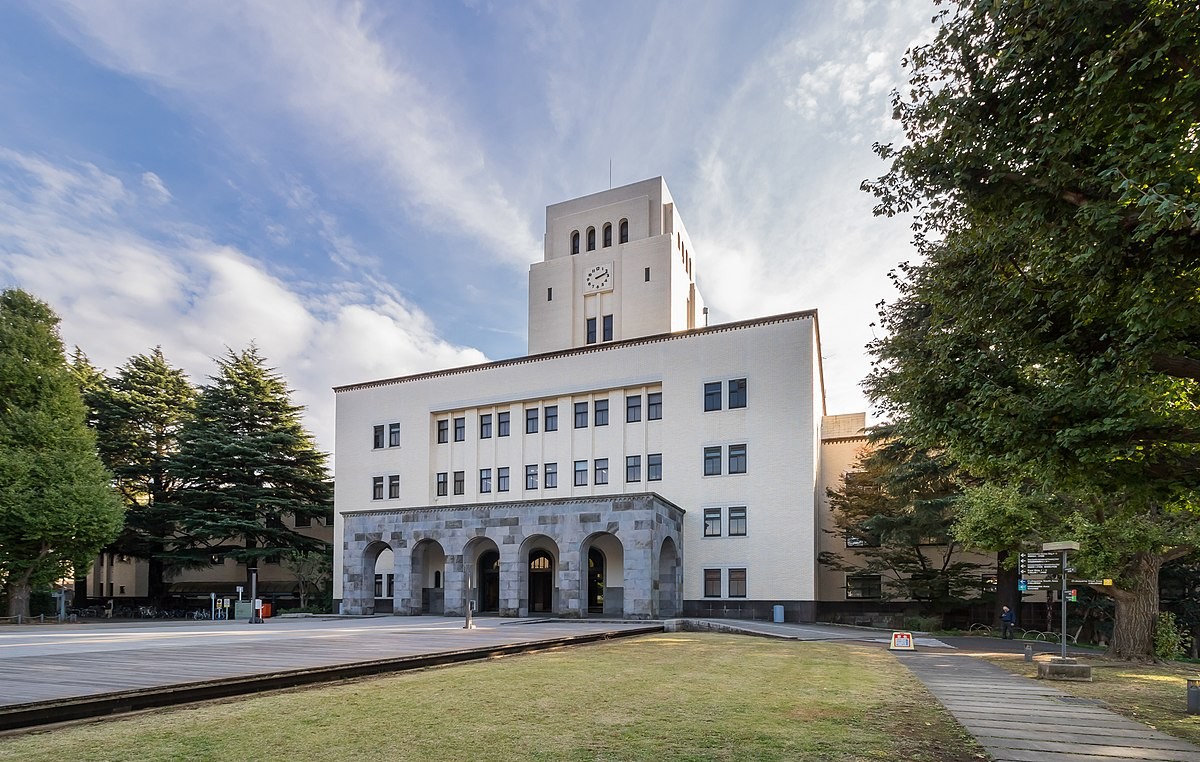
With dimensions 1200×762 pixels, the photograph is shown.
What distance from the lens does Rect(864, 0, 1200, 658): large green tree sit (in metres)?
7.68

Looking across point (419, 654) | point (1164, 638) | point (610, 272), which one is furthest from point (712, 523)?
point (419, 654)

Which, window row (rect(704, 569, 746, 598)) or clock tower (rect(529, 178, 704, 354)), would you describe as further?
clock tower (rect(529, 178, 704, 354))

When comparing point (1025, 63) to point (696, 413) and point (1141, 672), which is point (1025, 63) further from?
point (696, 413)

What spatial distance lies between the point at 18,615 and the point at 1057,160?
42.5 metres

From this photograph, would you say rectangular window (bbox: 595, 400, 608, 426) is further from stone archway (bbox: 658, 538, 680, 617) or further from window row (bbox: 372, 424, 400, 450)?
window row (bbox: 372, 424, 400, 450)

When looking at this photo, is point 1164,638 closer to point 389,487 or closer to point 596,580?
point 596,580

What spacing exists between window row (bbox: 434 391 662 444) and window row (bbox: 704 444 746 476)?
10.3ft

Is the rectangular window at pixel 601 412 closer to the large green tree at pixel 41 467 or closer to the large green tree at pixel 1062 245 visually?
the large green tree at pixel 41 467

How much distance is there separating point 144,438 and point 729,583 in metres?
36.8

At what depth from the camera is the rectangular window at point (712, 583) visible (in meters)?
35.9

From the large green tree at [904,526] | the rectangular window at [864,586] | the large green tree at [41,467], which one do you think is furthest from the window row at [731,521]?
the large green tree at [41,467]

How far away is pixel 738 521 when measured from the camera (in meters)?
36.0

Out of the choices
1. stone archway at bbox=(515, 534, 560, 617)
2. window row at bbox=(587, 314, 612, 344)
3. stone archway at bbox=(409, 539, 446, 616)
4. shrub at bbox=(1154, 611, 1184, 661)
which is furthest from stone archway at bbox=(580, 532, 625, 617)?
shrub at bbox=(1154, 611, 1184, 661)

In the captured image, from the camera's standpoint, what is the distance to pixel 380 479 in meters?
45.2
